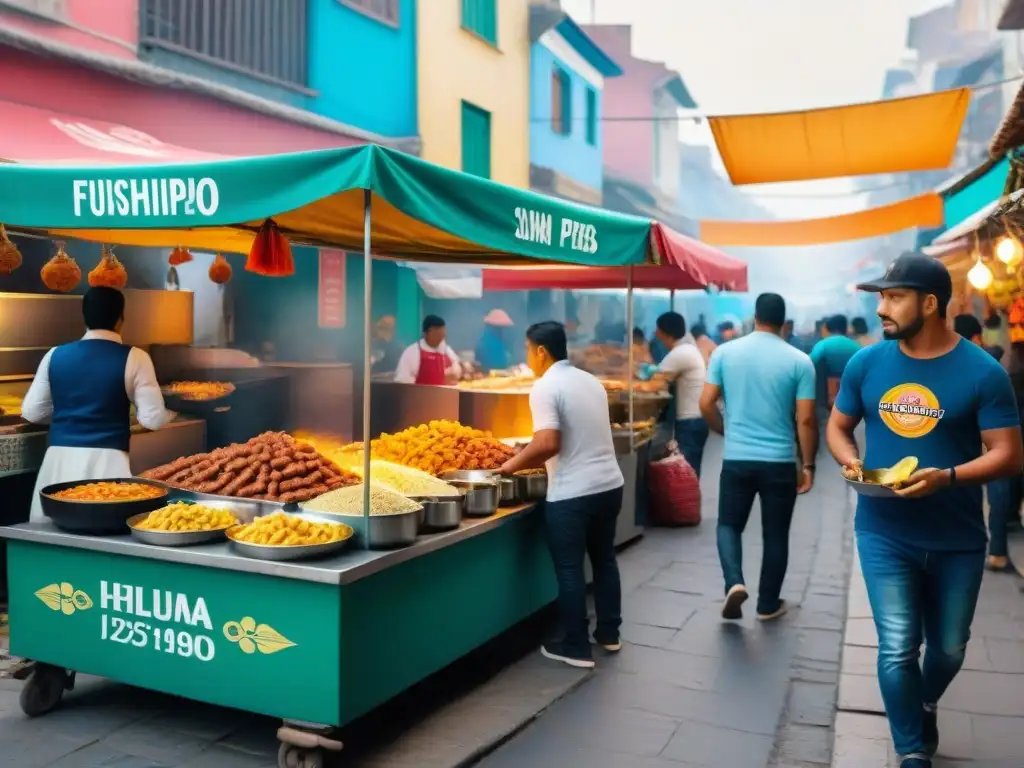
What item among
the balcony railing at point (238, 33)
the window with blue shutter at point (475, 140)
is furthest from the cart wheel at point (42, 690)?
the window with blue shutter at point (475, 140)

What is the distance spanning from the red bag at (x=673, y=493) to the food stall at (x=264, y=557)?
4736mm

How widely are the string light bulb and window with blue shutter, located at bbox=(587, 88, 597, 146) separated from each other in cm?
1832

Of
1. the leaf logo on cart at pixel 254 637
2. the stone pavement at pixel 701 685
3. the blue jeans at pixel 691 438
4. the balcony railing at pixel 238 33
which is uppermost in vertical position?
the balcony railing at pixel 238 33

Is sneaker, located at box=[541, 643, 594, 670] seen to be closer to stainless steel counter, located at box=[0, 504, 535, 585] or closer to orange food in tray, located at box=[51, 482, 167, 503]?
stainless steel counter, located at box=[0, 504, 535, 585]

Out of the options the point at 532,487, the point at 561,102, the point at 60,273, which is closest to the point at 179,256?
the point at 60,273

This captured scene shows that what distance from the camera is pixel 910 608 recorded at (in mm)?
3994

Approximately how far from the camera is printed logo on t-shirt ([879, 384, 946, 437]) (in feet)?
12.7

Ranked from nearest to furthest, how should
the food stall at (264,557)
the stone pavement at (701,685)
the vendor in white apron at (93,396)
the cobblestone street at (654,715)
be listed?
1. the food stall at (264,557)
2. the cobblestone street at (654,715)
3. the stone pavement at (701,685)
4. the vendor in white apron at (93,396)

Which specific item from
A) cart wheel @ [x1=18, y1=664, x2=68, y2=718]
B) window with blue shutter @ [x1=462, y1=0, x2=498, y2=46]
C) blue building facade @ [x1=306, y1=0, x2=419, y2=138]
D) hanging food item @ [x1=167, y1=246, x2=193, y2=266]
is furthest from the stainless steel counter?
window with blue shutter @ [x1=462, y1=0, x2=498, y2=46]

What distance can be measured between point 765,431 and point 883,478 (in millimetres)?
2778

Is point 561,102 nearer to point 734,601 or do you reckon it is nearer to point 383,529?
point 734,601

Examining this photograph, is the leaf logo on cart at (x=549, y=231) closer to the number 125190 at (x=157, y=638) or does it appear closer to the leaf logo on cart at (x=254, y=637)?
the leaf logo on cart at (x=254, y=637)

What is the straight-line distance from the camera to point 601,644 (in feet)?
20.6

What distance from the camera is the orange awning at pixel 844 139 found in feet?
37.5
